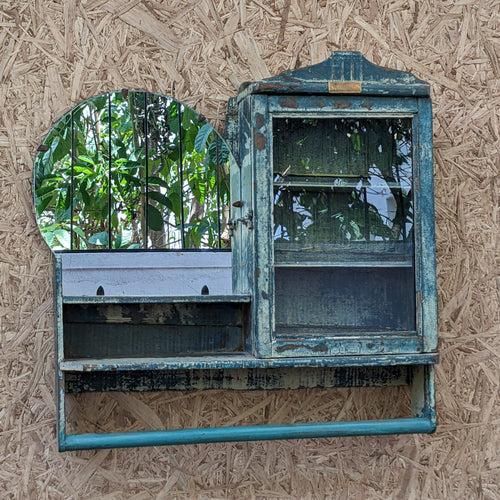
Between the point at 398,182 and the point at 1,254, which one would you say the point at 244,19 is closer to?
the point at 398,182

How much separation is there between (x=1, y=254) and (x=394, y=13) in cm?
121

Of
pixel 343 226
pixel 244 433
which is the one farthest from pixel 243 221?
Answer: pixel 244 433

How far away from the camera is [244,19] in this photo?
100 inches

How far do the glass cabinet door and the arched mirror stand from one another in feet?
0.59

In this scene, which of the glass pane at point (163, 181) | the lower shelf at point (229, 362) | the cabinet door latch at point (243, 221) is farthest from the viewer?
the glass pane at point (163, 181)

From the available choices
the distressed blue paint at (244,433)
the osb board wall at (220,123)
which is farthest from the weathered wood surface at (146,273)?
the distressed blue paint at (244,433)

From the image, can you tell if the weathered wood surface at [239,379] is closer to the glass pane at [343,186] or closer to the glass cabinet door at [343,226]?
the glass cabinet door at [343,226]

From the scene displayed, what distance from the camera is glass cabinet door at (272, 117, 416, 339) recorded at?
2320 millimetres

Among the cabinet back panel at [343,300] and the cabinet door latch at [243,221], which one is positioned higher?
the cabinet door latch at [243,221]

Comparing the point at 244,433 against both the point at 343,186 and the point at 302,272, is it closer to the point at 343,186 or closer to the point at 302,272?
the point at 302,272

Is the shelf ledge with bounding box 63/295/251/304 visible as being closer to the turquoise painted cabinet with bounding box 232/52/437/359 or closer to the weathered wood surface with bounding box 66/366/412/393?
the turquoise painted cabinet with bounding box 232/52/437/359

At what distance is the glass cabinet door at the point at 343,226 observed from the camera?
91.4 inches

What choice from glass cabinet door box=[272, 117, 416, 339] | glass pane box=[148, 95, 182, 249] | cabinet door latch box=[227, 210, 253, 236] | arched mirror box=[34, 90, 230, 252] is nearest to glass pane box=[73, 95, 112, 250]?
arched mirror box=[34, 90, 230, 252]

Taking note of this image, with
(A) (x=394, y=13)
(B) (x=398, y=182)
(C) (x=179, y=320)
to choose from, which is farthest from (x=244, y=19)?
(C) (x=179, y=320)
